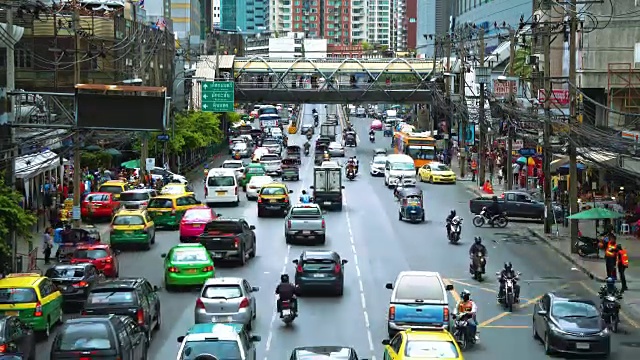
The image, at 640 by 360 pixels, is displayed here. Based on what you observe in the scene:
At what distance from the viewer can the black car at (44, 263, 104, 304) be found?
99.0 ft

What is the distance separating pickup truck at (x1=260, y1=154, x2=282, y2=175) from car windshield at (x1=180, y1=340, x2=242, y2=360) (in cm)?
5720

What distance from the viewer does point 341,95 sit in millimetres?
106375

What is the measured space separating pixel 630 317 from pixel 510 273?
3.39 metres

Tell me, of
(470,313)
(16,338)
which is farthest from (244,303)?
(16,338)

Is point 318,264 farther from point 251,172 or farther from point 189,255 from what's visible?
point 251,172

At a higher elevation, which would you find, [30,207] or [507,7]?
[507,7]

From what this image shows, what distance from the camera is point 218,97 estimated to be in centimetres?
8462

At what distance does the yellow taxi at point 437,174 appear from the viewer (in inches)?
2955

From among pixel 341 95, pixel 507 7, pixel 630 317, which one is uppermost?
pixel 507 7

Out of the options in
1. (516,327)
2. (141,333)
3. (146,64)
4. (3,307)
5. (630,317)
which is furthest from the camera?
(146,64)

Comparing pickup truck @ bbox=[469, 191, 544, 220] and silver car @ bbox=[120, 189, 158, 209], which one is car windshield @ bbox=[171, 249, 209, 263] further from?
pickup truck @ bbox=[469, 191, 544, 220]

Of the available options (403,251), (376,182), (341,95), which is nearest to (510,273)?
(403,251)

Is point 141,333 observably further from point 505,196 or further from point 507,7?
point 507,7

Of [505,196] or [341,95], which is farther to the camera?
[341,95]
